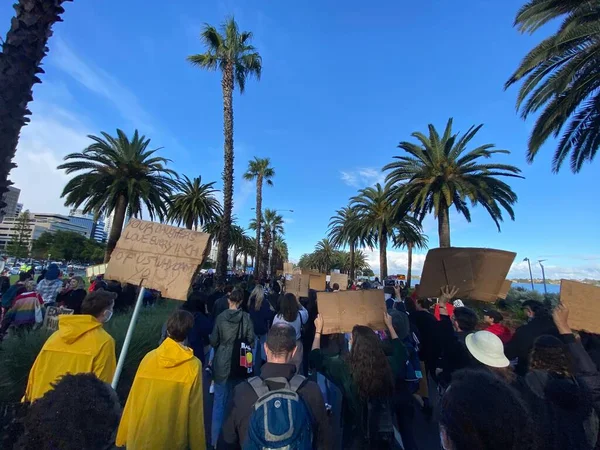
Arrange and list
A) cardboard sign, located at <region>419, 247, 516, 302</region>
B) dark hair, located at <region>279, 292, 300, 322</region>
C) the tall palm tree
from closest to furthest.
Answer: cardboard sign, located at <region>419, 247, 516, 302</region>, dark hair, located at <region>279, 292, 300, 322</region>, the tall palm tree

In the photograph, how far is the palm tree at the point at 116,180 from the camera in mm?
17922

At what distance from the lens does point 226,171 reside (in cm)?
1571

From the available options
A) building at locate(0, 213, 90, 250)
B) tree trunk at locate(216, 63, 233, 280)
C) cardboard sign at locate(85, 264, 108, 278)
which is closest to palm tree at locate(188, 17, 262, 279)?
tree trunk at locate(216, 63, 233, 280)

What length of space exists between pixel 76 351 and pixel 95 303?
0.40m

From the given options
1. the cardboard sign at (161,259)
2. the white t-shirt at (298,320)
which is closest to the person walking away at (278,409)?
the cardboard sign at (161,259)

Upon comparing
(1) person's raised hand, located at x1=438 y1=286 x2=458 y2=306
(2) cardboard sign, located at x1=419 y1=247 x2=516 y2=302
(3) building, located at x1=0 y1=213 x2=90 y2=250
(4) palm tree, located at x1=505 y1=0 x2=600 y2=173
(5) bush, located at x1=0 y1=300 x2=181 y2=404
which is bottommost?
(5) bush, located at x1=0 y1=300 x2=181 y2=404

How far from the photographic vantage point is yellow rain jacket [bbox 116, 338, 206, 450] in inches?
91.1

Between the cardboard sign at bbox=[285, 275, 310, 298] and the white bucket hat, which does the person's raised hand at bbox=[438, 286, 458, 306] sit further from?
the cardboard sign at bbox=[285, 275, 310, 298]

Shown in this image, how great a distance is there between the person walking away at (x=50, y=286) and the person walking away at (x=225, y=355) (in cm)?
582

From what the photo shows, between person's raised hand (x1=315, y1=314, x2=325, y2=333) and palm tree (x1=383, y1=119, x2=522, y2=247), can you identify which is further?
palm tree (x1=383, y1=119, x2=522, y2=247)

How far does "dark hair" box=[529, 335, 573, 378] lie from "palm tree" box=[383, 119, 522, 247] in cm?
1545

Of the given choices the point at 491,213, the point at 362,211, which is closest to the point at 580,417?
the point at 491,213

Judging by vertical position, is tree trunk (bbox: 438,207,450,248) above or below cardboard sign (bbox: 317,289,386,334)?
above

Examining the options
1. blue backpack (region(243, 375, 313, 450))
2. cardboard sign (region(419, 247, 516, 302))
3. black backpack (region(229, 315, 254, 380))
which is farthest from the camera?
cardboard sign (region(419, 247, 516, 302))
